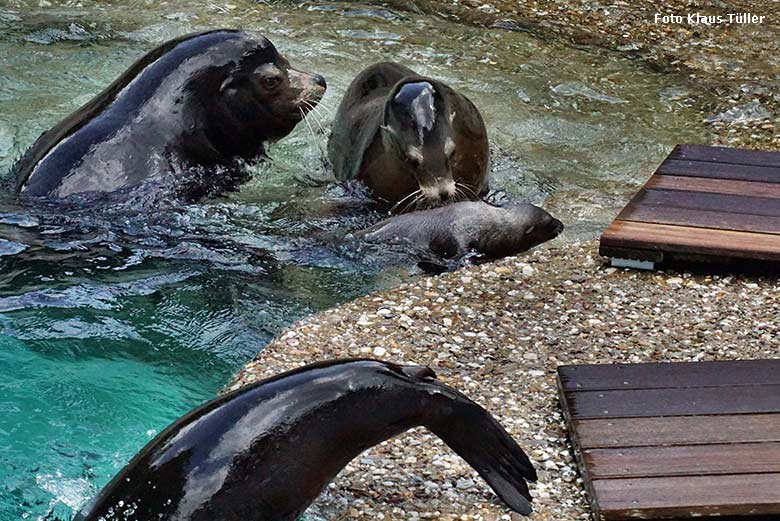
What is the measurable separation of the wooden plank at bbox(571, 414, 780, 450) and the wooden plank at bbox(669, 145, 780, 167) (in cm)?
238

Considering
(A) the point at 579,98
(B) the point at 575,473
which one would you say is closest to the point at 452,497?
(B) the point at 575,473

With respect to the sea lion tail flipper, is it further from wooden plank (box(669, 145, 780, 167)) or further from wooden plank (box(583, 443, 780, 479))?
wooden plank (box(669, 145, 780, 167))

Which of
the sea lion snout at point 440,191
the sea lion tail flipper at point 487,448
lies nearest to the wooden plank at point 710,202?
the sea lion snout at point 440,191

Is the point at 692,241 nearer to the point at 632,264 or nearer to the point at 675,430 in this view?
the point at 632,264

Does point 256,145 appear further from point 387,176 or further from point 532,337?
point 532,337

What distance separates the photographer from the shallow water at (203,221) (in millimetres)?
4613

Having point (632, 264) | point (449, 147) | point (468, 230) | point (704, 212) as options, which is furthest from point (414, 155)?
point (704, 212)

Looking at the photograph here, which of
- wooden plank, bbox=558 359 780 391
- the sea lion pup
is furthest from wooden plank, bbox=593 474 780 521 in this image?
the sea lion pup

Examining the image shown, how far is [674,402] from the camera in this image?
420 cm

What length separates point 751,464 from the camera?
12.6 ft

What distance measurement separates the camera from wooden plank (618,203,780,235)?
5559mm

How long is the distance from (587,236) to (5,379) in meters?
2.69

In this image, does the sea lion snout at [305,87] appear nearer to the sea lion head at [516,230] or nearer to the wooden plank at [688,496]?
the sea lion head at [516,230]

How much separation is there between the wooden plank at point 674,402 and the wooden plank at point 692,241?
115 cm
